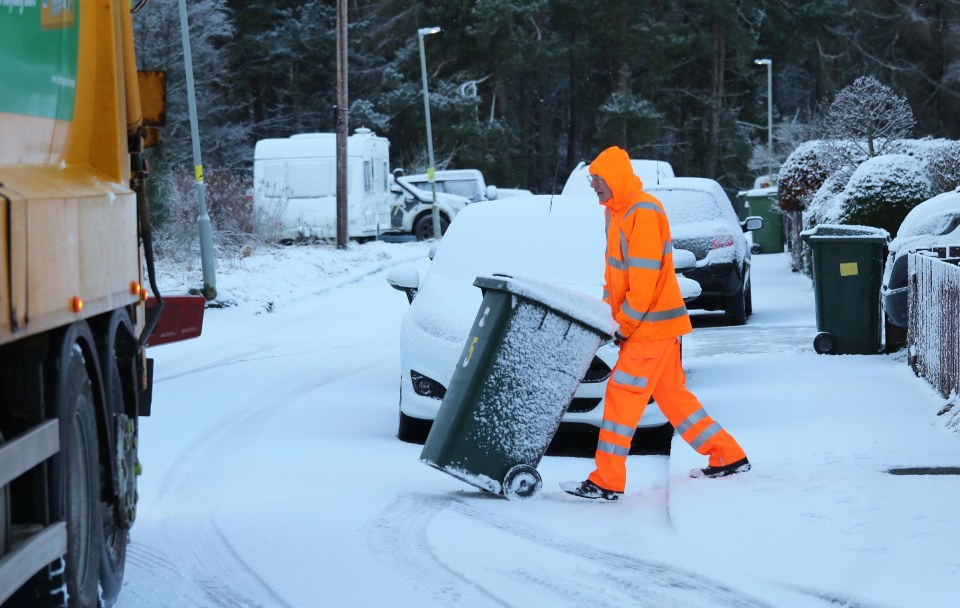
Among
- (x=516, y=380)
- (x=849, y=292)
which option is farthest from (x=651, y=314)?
(x=849, y=292)

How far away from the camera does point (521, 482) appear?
687 centimetres

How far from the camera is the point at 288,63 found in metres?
57.8

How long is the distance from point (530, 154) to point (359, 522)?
6169 cm

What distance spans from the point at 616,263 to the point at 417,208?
102 ft

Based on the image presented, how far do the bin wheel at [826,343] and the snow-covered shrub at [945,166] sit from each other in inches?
291

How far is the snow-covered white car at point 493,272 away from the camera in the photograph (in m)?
8.49

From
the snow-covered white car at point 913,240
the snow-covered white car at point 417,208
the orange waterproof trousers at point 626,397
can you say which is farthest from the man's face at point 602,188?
the snow-covered white car at point 417,208

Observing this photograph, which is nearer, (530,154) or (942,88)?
(942,88)

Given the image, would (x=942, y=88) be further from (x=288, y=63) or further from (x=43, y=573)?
(x=43, y=573)

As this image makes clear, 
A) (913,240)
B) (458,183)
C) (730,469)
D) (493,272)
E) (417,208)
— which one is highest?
(458,183)

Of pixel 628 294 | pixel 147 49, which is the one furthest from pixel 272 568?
pixel 147 49

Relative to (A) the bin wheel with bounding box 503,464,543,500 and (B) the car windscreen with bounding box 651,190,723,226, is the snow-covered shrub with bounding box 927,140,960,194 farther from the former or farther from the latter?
(A) the bin wheel with bounding box 503,464,543,500

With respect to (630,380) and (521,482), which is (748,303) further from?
(521,482)

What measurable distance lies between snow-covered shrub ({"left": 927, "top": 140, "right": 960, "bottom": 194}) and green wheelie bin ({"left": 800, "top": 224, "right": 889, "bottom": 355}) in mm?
7174
